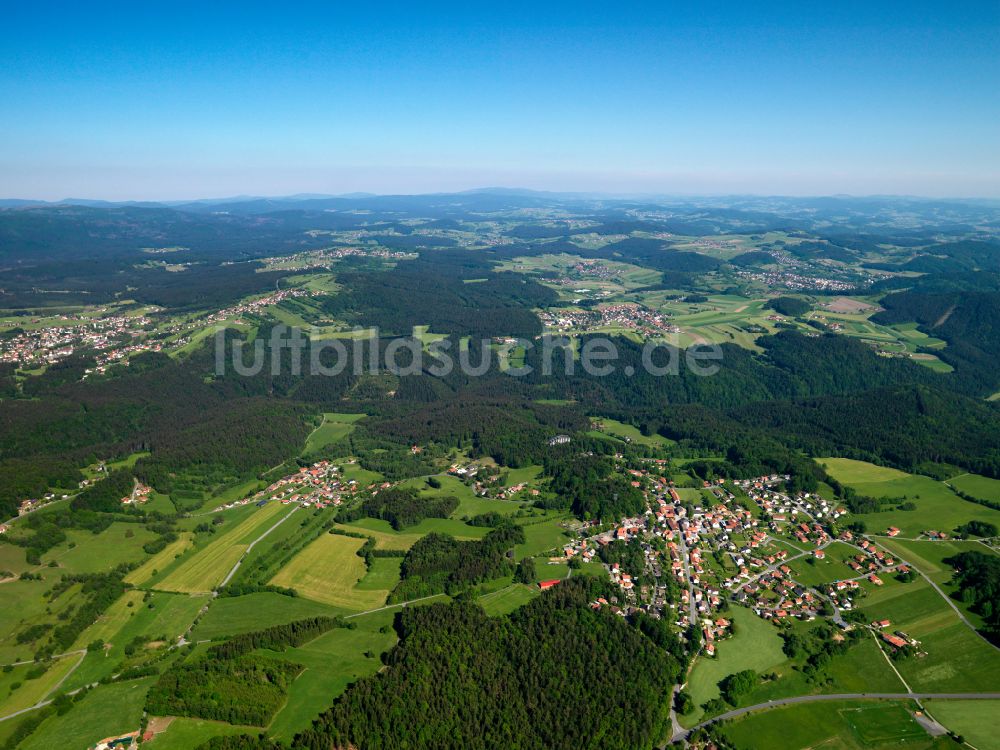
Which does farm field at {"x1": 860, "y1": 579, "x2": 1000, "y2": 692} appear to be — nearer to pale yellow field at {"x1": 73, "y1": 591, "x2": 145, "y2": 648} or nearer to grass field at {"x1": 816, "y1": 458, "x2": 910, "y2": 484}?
grass field at {"x1": 816, "y1": 458, "x2": 910, "y2": 484}

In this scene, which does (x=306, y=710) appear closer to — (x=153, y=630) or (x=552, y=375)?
(x=153, y=630)

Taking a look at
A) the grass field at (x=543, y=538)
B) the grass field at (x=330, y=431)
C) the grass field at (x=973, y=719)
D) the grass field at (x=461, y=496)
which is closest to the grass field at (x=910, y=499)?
the grass field at (x=973, y=719)

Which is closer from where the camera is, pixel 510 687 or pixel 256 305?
pixel 510 687

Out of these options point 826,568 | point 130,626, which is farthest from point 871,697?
point 130,626

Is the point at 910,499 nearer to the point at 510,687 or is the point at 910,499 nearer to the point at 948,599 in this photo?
the point at 948,599

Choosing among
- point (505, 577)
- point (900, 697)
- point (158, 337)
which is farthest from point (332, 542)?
point (158, 337)

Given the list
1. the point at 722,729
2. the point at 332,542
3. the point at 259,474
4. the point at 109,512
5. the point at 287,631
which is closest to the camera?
the point at 722,729

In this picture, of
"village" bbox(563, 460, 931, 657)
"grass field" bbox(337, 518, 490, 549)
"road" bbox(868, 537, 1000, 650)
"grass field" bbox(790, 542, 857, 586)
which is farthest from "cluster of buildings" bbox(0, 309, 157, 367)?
"road" bbox(868, 537, 1000, 650)

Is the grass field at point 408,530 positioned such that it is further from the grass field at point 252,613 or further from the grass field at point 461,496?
the grass field at point 252,613
